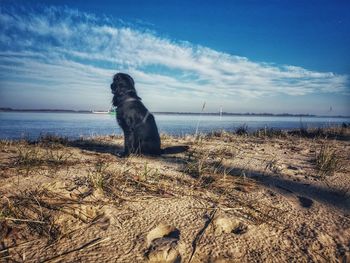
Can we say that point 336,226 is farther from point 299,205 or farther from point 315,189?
point 315,189

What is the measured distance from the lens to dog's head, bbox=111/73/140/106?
4.98m

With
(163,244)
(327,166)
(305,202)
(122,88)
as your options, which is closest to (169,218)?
(163,244)

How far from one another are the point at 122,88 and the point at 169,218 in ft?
12.6

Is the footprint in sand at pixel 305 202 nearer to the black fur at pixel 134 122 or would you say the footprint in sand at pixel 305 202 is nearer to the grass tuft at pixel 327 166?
the grass tuft at pixel 327 166

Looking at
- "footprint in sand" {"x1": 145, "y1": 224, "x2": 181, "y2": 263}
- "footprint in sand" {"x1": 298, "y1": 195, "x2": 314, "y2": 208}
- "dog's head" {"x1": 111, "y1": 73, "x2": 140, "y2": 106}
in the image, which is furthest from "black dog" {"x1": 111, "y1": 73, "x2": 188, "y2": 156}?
"footprint in sand" {"x1": 145, "y1": 224, "x2": 181, "y2": 263}

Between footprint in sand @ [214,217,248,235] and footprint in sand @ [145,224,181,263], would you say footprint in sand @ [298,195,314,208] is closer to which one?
footprint in sand @ [214,217,248,235]

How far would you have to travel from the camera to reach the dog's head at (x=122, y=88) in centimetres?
498

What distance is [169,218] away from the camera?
63.9 inches

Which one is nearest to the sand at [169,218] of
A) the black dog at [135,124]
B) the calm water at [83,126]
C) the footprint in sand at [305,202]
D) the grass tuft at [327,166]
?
the footprint in sand at [305,202]

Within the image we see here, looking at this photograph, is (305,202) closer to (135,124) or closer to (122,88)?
(135,124)

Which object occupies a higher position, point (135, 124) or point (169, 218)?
point (135, 124)

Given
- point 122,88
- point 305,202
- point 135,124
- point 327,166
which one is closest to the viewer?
point 305,202

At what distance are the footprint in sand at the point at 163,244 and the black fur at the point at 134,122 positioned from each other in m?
2.58

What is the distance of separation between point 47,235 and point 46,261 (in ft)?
0.71
